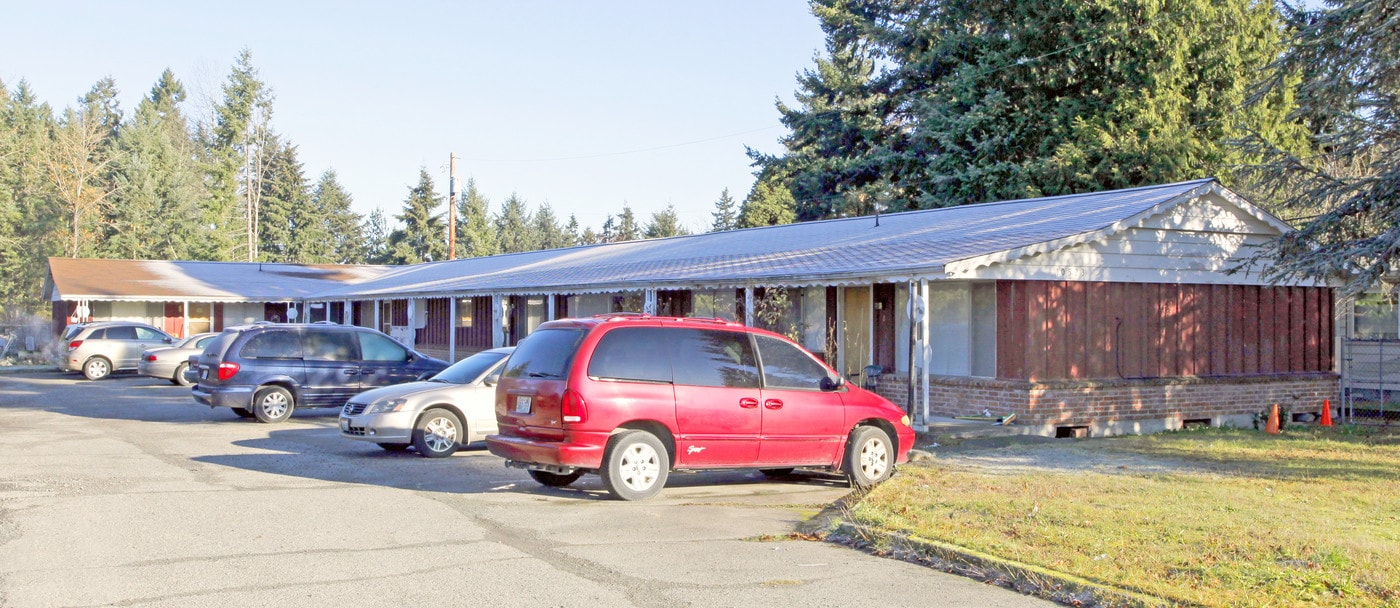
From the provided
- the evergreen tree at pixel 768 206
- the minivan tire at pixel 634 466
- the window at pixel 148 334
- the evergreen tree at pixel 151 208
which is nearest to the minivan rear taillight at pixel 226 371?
the minivan tire at pixel 634 466

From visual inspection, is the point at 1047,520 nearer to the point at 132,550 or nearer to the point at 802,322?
the point at 132,550

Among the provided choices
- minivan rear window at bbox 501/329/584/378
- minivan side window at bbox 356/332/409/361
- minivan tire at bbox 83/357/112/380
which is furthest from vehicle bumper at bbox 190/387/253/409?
minivan tire at bbox 83/357/112/380

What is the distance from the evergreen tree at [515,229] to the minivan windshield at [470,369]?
83563mm

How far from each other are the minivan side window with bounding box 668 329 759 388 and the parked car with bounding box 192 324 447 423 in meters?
7.94

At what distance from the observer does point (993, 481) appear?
11.5 metres

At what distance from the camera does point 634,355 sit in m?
10.8

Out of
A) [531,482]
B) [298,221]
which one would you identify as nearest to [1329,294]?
[531,482]

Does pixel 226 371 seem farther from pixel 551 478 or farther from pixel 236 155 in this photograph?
pixel 236 155

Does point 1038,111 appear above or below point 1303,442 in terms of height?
above

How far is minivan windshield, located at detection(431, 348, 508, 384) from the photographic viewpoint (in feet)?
48.3

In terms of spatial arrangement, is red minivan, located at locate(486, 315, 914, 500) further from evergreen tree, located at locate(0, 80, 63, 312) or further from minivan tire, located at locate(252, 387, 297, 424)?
evergreen tree, located at locate(0, 80, 63, 312)

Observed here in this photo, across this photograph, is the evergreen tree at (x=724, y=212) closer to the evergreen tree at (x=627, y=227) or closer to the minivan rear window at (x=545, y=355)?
the evergreen tree at (x=627, y=227)

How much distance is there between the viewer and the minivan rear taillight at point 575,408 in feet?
34.0

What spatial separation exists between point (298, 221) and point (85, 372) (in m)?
53.9
